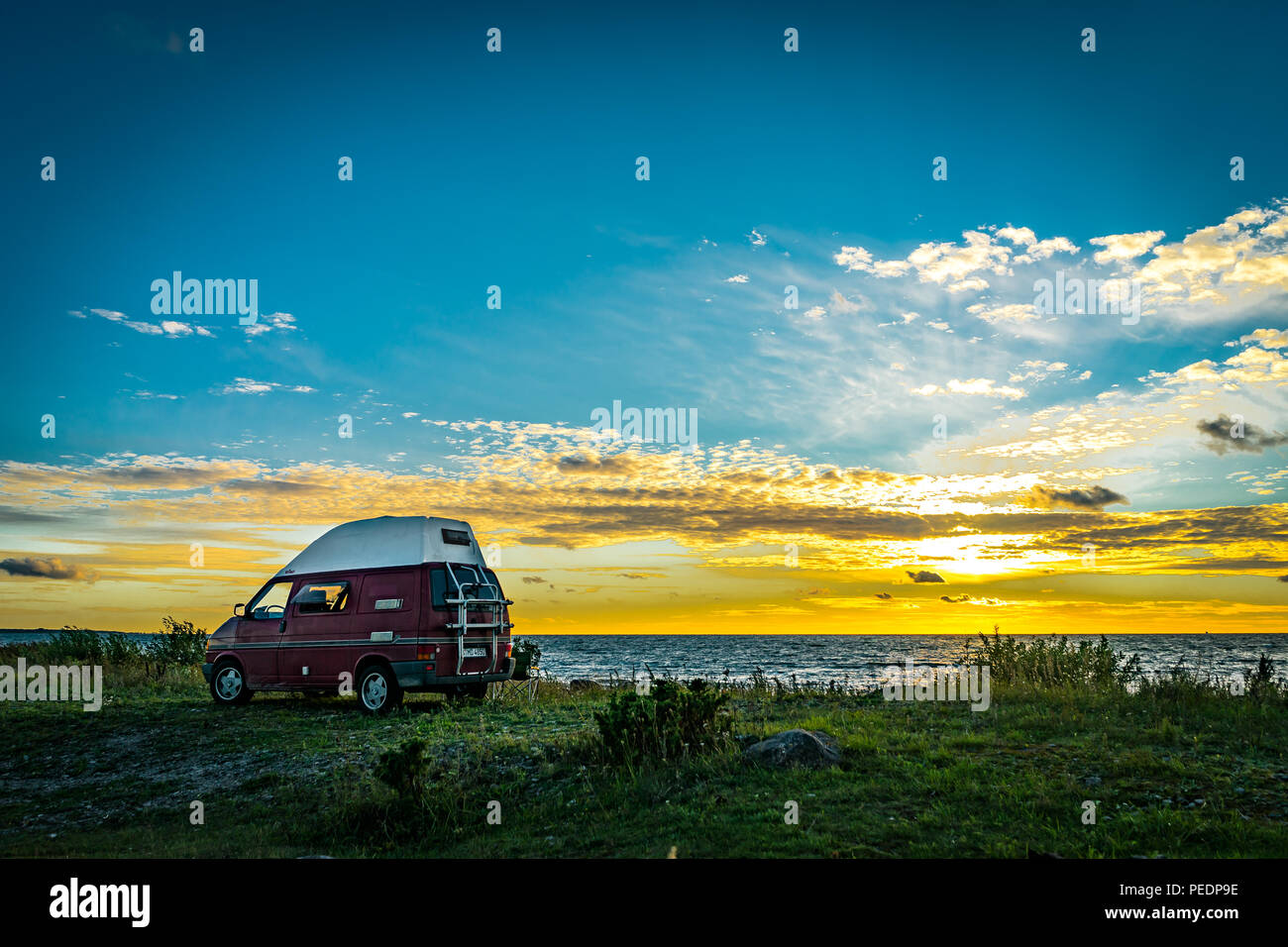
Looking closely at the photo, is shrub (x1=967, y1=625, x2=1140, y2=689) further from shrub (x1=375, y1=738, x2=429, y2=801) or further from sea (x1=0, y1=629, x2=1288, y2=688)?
shrub (x1=375, y1=738, x2=429, y2=801)

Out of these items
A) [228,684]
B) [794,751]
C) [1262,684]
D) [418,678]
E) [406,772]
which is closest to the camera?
[406,772]

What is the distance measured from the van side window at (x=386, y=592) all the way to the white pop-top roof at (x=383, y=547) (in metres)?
0.28

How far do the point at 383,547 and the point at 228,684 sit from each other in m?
5.36

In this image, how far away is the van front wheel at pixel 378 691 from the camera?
15.9 m

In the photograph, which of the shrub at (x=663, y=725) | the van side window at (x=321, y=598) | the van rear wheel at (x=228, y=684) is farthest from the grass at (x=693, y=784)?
the van side window at (x=321, y=598)

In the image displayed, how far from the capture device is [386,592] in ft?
52.6

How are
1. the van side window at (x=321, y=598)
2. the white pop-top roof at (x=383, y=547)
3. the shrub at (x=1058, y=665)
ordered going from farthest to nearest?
the van side window at (x=321, y=598) → the white pop-top roof at (x=383, y=547) → the shrub at (x=1058, y=665)


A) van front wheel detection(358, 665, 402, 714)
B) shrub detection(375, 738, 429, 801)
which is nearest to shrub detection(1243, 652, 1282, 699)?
shrub detection(375, 738, 429, 801)

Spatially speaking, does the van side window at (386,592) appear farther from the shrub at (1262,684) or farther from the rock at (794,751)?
the shrub at (1262,684)

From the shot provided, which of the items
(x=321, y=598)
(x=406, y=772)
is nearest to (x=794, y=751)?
(x=406, y=772)

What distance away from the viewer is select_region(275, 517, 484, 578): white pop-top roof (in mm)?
16172

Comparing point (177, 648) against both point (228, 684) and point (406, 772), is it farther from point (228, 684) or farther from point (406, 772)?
point (406, 772)
